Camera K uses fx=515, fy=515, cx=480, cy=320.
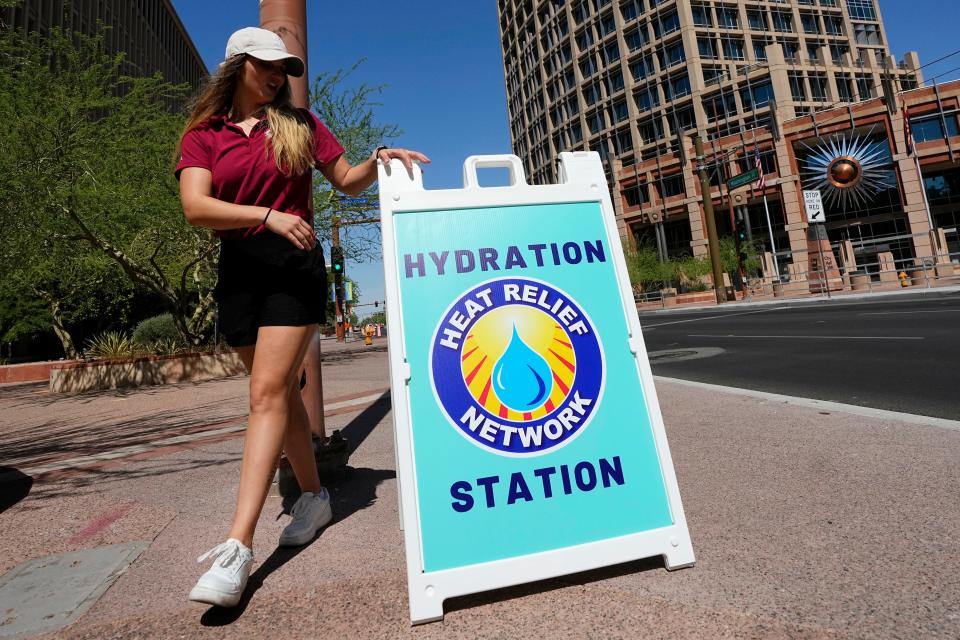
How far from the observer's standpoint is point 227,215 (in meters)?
1.90

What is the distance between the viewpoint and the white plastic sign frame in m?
1.59

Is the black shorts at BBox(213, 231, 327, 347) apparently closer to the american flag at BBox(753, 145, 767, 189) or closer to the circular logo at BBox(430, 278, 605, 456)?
the circular logo at BBox(430, 278, 605, 456)

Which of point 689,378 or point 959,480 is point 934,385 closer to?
point 689,378

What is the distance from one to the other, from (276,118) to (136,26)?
2386 inches

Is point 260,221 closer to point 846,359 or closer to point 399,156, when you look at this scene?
point 399,156

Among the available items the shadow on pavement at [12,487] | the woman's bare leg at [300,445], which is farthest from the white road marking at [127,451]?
the woman's bare leg at [300,445]

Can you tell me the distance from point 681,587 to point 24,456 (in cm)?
596

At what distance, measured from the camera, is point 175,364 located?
12.7m

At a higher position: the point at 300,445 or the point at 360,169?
the point at 360,169

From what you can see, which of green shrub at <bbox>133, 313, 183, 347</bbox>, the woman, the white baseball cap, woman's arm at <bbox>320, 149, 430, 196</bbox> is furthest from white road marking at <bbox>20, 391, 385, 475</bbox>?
green shrub at <bbox>133, 313, 183, 347</bbox>

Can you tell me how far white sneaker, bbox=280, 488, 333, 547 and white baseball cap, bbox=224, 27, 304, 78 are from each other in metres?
1.79

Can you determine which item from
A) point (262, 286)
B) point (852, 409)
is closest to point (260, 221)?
point (262, 286)

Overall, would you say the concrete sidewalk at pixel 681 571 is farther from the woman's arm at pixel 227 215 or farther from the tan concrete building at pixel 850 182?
the tan concrete building at pixel 850 182

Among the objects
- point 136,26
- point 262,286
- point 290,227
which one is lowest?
point 262,286
